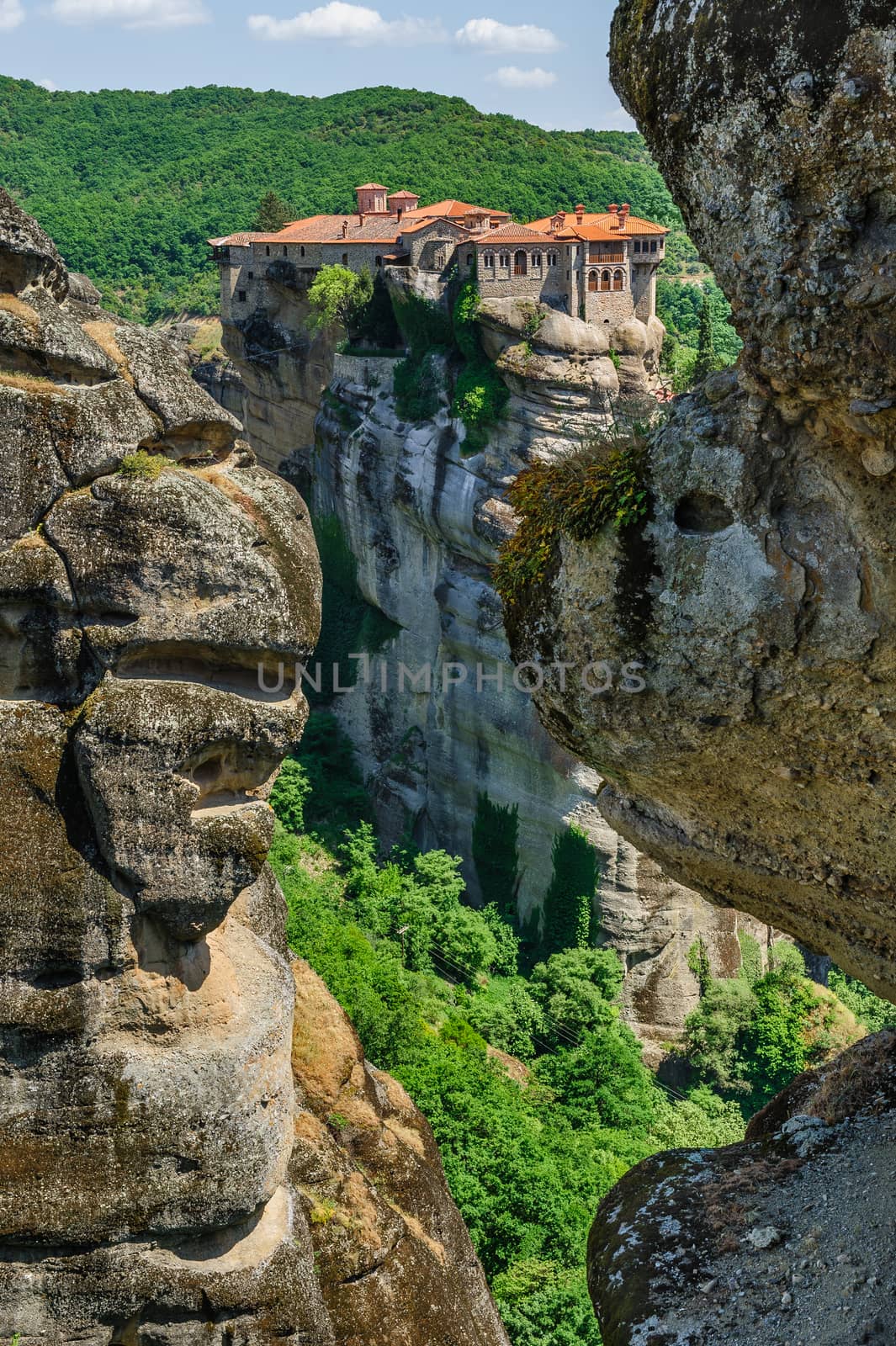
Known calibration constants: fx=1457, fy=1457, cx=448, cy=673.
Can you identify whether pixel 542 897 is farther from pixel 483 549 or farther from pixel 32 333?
pixel 32 333

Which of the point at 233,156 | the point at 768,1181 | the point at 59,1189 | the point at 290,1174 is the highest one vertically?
the point at 233,156

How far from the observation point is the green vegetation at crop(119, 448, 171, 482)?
10516 millimetres

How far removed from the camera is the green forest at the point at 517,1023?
19.5 meters

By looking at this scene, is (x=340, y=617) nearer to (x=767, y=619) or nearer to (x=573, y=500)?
(x=573, y=500)

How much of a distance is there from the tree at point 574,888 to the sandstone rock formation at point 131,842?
85.2 feet

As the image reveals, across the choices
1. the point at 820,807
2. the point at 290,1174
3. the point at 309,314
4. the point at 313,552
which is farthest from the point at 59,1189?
the point at 309,314

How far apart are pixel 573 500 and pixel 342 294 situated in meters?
38.4

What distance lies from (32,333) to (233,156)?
74555 mm

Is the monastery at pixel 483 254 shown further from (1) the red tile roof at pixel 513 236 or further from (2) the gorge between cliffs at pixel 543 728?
(2) the gorge between cliffs at pixel 543 728

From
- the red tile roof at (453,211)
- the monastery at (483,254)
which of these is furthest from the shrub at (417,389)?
the red tile roof at (453,211)

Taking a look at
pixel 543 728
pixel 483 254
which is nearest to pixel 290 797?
pixel 483 254

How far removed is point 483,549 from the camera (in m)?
37.8

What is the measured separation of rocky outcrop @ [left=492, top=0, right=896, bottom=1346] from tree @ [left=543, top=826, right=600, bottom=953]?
2942 centimetres

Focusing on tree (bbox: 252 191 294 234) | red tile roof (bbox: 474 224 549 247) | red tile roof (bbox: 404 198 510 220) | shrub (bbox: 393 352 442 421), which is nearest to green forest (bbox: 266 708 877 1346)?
shrub (bbox: 393 352 442 421)
